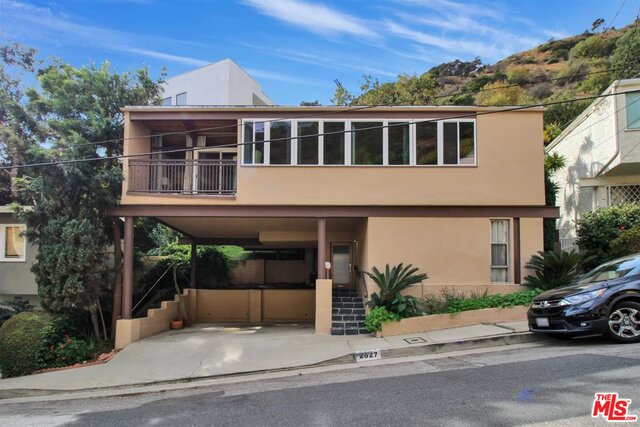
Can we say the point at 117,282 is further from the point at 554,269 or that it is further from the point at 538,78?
the point at 538,78

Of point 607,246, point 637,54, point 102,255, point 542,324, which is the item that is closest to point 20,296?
point 102,255

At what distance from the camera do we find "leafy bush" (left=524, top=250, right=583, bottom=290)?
12477mm

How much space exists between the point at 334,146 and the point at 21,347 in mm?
9578

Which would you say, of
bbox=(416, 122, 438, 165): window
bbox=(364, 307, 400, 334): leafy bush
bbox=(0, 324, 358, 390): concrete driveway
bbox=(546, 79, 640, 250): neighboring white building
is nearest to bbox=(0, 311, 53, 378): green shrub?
bbox=(0, 324, 358, 390): concrete driveway

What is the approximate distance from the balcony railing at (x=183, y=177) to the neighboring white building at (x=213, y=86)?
67.6 feet

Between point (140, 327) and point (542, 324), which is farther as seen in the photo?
point (140, 327)

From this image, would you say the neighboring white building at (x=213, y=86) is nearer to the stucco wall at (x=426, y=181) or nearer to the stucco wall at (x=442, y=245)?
the stucco wall at (x=426, y=181)

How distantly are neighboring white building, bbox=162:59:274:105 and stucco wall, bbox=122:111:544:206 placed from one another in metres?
22.9

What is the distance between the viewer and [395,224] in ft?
45.1

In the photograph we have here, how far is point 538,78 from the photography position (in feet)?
192

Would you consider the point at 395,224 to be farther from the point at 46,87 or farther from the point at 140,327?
the point at 46,87

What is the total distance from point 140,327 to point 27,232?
158 inches

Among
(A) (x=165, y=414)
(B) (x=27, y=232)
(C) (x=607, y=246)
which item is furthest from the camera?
(C) (x=607, y=246)

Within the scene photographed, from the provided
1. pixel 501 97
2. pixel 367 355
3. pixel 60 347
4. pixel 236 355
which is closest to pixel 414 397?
pixel 367 355
